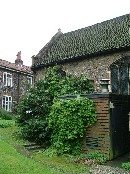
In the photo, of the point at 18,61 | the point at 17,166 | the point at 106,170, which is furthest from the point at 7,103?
the point at 106,170

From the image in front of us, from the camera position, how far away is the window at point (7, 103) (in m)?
37.5

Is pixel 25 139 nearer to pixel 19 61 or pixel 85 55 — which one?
pixel 85 55

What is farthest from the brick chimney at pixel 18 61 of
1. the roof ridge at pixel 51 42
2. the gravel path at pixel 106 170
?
the gravel path at pixel 106 170

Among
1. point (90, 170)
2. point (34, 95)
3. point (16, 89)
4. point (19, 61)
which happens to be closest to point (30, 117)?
point (34, 95)

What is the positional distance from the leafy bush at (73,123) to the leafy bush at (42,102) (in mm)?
2030

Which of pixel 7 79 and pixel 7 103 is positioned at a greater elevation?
pixel 7 79

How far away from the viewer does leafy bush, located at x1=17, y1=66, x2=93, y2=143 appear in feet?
61.4

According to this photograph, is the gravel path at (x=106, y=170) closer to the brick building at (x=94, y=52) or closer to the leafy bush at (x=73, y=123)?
the leafy bush at (x=73, y=123)

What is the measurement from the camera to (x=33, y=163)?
1309cm

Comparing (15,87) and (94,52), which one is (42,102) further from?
(15,87)

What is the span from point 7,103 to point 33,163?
2571cm

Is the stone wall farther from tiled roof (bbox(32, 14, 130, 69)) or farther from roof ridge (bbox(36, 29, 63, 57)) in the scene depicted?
tiled roof (bbox(32, 14, 130, 69))

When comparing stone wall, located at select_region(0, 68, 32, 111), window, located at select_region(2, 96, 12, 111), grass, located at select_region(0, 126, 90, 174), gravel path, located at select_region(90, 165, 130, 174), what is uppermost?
stone wall, located at select_region(0, 68, 32, 111)

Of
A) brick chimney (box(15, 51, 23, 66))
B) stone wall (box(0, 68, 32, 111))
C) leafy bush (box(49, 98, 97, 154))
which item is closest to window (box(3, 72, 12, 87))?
stone wall (box(0, 68, 32, 111))
